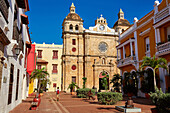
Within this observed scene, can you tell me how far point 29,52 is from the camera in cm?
2072

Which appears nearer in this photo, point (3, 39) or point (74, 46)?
point (3, 39)

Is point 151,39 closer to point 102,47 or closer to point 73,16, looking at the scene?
point 102,47

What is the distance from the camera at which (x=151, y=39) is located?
16.8 meters

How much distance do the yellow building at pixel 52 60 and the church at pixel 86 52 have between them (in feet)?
4.50

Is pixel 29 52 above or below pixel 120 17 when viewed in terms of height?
below

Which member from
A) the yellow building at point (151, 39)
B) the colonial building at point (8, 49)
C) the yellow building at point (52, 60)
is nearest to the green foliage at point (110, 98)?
the yellow building at point (151, 39)

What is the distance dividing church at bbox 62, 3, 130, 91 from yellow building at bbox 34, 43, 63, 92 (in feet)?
4.50

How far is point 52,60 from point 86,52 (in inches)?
324

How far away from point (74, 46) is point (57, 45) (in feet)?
13.7

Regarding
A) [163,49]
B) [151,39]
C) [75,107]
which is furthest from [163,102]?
[151,39]

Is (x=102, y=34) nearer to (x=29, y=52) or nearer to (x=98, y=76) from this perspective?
(x=98, y=76)

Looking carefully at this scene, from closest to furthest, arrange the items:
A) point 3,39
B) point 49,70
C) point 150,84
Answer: point 3,39
point 150,84
point 49,70

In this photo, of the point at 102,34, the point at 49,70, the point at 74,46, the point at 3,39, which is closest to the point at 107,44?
the point at 102,34

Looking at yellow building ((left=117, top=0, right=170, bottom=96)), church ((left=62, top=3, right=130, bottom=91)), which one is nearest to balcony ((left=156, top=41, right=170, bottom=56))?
yellow building ((left=117, top=0, right=170, bottom=96))
